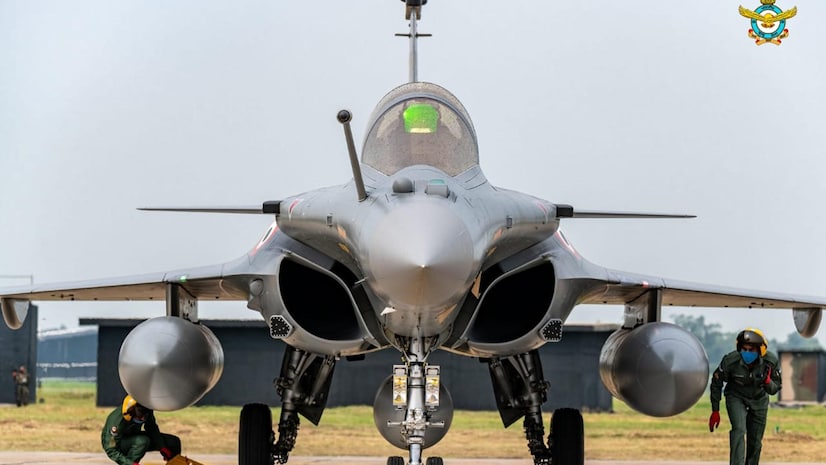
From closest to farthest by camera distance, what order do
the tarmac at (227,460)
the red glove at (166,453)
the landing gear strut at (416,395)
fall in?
the landing gear strut at (416,395) < the red glove at (166,453) < the tarmac at (227,460)

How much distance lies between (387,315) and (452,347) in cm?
149

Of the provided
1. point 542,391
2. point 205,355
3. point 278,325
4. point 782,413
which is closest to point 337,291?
point 278,325

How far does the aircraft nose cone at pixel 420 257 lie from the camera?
6516 millimetres

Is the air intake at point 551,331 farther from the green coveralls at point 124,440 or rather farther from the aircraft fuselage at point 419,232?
the green coveralls at point 124,440

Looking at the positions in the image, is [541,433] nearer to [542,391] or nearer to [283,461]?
[542,391]

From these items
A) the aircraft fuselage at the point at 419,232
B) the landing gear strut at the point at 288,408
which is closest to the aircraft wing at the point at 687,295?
the aircraft fuselage at the point at 419,232

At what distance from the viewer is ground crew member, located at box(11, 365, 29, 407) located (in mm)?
27109

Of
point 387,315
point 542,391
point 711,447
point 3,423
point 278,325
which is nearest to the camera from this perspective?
point 387,315

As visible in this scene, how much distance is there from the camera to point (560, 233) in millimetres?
9297

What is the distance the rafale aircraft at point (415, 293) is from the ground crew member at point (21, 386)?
16.8 meters

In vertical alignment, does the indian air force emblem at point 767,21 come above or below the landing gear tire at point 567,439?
above

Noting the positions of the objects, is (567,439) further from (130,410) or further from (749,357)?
(130,410)

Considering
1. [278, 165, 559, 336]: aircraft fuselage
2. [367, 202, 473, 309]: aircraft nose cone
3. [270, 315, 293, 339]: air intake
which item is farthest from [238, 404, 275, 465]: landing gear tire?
[367, 202, 473, 309]: aircraft nose cone

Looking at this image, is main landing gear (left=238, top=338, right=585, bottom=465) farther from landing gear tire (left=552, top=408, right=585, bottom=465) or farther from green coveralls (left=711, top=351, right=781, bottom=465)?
green coveralls (left=711, top=351, right=781, bottom=465)
